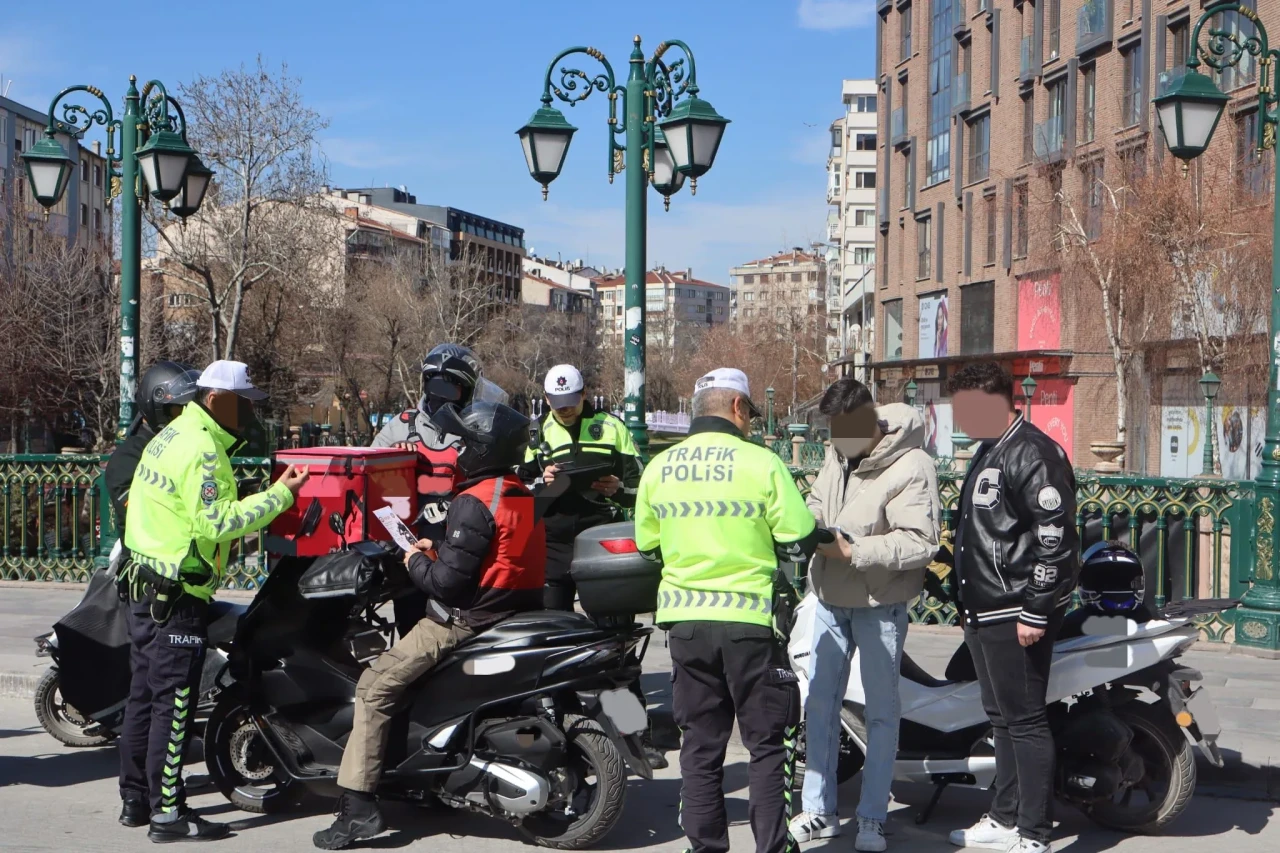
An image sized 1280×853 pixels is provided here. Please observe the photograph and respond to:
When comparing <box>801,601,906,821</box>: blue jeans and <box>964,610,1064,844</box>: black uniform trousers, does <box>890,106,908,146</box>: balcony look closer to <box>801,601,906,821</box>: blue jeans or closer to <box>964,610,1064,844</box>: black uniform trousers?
<box>801,601,906,821</box>: blue jeans

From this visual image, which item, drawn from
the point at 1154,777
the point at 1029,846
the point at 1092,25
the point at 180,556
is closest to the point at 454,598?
the point at 180,556

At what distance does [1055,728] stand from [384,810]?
2.92 meters

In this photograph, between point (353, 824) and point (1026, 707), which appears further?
point (353, 824)

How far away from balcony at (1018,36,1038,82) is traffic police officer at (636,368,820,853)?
40047 mm

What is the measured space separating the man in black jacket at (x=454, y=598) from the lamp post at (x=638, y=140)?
3.85m

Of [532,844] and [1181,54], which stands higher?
[1181,54]

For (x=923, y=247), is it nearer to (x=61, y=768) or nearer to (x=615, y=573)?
(x=61, y=768)

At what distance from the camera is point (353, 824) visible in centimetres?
528

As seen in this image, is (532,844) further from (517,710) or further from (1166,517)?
(1166,517)

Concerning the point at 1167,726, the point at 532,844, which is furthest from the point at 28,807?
the point at 1167,726

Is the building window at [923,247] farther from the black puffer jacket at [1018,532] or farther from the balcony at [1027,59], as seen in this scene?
the black puffer jacket at [1018,532]

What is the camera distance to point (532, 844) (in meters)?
5.41

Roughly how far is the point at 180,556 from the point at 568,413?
2109 millimetres

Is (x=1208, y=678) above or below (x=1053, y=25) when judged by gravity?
below
